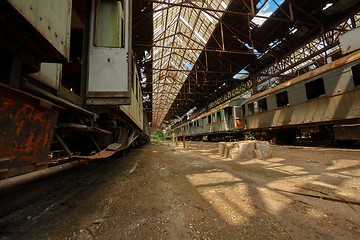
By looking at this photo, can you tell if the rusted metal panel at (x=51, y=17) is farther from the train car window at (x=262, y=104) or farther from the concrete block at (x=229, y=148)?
the train car window at (x=262, y=104)

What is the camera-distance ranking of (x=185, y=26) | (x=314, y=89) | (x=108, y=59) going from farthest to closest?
(x=185, y=26) < (x=314, y=89) < (x=108, y=59)

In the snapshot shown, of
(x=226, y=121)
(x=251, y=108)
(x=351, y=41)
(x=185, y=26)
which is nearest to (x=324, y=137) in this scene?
(x=351, y=41)

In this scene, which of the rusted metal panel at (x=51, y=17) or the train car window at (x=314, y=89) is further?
the train car window at (x=314, y=89)

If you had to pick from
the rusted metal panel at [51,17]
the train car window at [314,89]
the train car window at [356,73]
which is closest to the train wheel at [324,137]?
the train car window at [314,89]

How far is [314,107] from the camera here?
7.04 m

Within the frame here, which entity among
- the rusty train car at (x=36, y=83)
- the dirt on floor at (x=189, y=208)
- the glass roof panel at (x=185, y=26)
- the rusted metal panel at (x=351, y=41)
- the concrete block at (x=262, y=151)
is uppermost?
the glass roof panel at (x=185, y=26)

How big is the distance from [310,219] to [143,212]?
1761 millimetres

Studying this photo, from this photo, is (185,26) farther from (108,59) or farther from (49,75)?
(49,75)

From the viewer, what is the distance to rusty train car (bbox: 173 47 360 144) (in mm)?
5797

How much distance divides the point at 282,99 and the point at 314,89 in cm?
158

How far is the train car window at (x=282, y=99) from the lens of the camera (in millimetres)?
8672

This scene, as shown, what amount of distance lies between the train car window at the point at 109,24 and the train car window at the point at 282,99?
853 cm

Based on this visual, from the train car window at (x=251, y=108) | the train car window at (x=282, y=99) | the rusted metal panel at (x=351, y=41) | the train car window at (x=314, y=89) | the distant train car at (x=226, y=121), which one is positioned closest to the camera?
the rusted metal panel at (x=351, y=41)

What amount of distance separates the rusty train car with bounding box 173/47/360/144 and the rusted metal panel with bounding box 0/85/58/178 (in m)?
8.05
